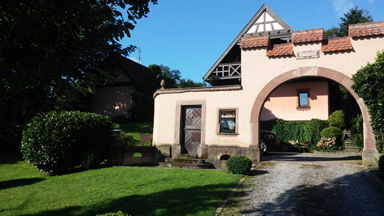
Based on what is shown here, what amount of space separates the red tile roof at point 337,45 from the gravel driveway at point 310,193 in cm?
435

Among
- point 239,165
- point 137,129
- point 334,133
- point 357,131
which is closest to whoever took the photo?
point 239,165

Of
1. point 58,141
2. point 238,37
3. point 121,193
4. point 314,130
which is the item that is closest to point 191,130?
point 58,141

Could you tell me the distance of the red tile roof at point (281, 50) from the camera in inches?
439

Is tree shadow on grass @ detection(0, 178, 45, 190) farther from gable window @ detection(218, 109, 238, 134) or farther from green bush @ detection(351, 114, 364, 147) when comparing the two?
green bush @ detection(351, 114, 364, 147)

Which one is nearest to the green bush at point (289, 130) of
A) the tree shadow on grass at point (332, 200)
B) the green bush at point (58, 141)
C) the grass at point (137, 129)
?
the grass at point (137, 129)

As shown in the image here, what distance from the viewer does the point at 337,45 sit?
10.5 metres

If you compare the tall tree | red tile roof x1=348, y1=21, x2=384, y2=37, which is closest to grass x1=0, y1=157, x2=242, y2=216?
the tall tree

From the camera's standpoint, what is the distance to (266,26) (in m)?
19.2

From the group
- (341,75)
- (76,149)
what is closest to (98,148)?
(76,149)

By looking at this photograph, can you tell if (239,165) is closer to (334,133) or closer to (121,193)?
(121,193)

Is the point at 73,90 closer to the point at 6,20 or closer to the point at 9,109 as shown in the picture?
the point at 9,109

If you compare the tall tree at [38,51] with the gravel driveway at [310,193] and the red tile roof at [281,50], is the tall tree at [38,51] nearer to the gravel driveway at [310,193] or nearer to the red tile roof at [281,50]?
the gravel driveway at [310,193]

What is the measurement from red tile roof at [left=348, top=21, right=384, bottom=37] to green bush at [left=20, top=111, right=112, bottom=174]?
10.9m

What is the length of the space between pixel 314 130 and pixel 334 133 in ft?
5.53
